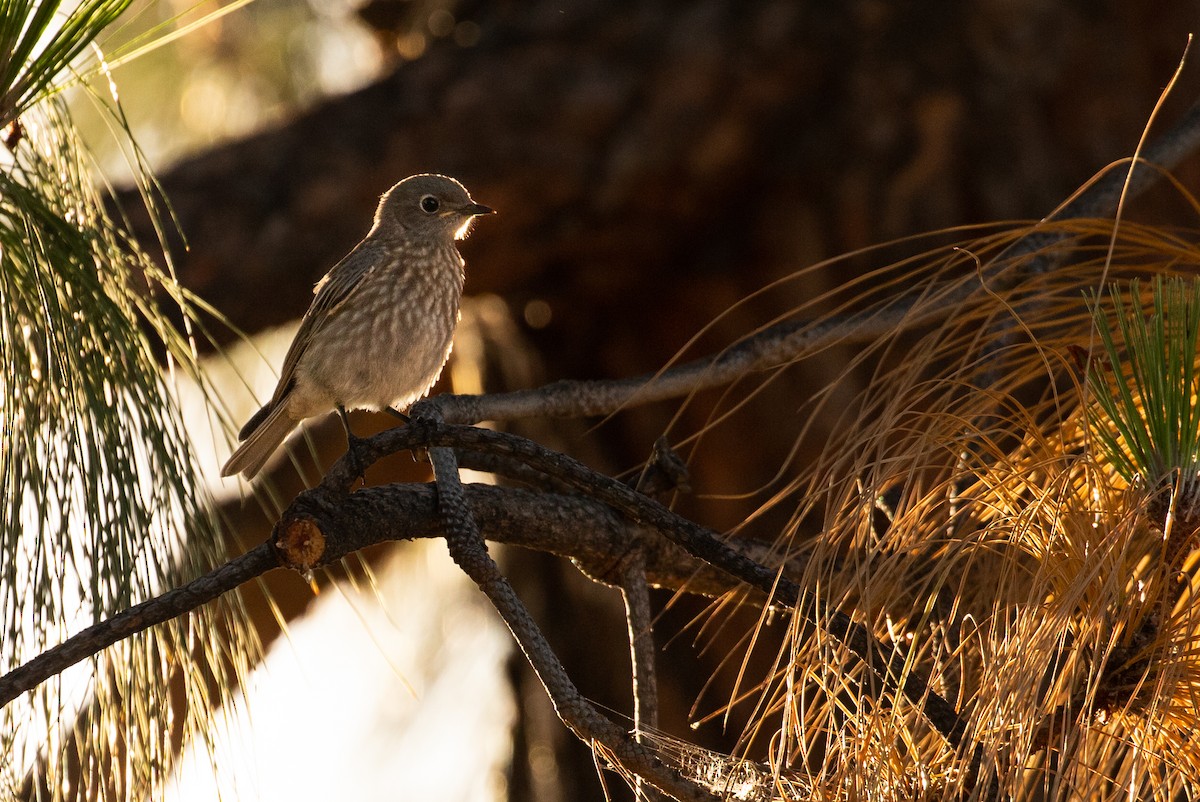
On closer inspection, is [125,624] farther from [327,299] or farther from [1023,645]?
[327,299]

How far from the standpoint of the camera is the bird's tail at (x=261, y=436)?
273cm

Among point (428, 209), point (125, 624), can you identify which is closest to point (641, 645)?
point (125, 624)

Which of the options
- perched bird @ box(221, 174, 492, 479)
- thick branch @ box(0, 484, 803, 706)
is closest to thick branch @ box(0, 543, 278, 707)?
thick branch @ box(0, 484, 803, 706)

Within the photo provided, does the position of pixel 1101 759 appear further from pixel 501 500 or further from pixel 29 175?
pixel 29 175

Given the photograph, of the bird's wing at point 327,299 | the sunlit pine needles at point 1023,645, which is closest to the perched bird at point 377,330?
the bird's wing at point 327,299

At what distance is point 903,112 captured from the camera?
3.54 meters

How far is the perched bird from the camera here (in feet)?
8.73

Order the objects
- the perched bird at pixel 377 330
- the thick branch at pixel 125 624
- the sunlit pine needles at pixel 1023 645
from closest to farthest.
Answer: the thick branch at pixel 125 624 → the sunlit pine needles at pixel 1023 645 → the perched bird at pixel 377 330

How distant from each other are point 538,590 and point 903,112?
5.74 feet

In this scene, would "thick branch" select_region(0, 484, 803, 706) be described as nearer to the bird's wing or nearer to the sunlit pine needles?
the sunlit pine needles

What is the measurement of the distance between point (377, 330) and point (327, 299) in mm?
168

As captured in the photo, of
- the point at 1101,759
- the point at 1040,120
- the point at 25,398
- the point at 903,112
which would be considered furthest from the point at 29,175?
the point at 1040,120

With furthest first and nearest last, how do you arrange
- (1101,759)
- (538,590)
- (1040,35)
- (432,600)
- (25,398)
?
1. (432,600)
2. (538,590)
3. (1040,35)
4. (25,398)
5. (1101,759)

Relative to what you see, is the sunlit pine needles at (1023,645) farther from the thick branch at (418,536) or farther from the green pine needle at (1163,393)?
the thick branch at (418,536)
